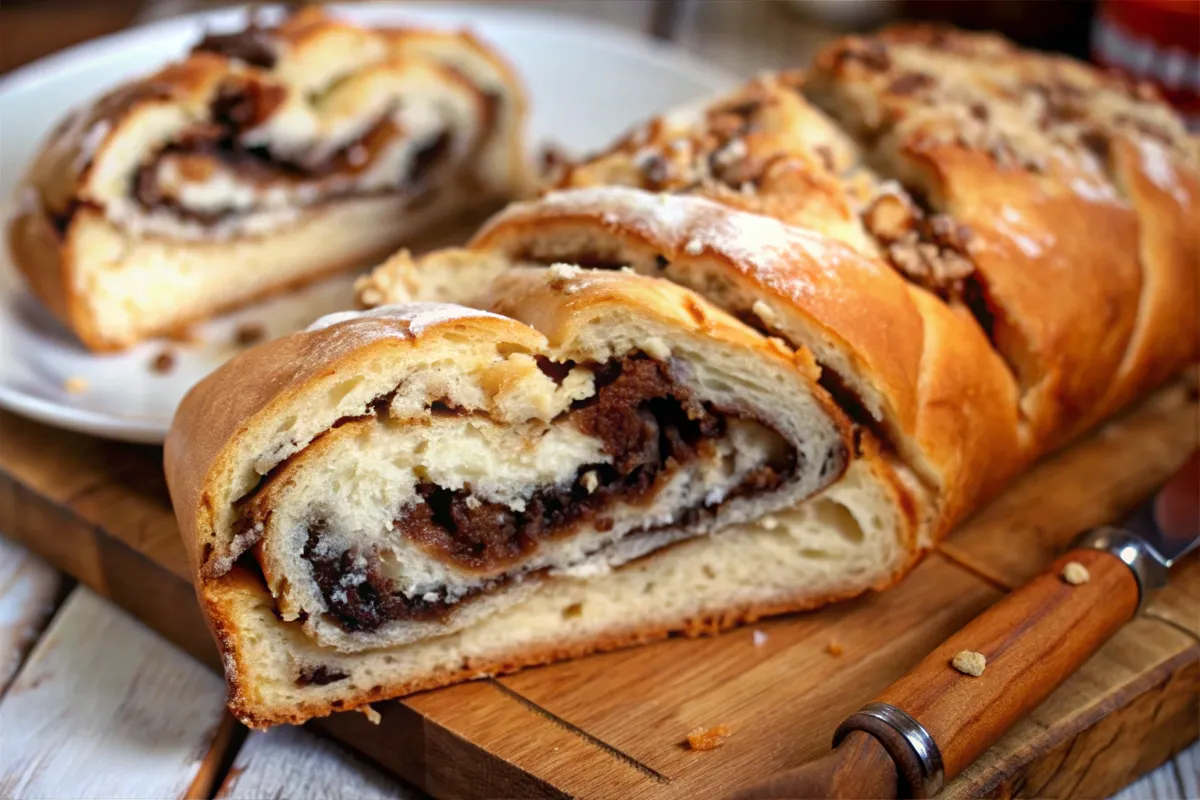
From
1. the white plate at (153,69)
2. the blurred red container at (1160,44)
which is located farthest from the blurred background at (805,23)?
the white plate at (153,69)

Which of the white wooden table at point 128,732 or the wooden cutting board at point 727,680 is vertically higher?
the wooden cutting board at point 727,680

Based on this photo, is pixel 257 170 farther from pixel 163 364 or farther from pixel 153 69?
pixel 163 364

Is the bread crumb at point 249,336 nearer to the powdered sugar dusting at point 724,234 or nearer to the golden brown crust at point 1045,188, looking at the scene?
the powdered sugar dusting at point 724,234

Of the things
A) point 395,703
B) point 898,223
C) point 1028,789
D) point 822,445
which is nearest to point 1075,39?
point 898,223

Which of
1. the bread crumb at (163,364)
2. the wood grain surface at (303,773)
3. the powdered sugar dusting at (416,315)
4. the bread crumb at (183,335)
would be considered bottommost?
the bread crumb at (183,335)

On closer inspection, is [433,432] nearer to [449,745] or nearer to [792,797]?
[449,745]

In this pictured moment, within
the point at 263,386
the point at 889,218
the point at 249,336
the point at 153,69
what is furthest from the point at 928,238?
the point at 153,69
